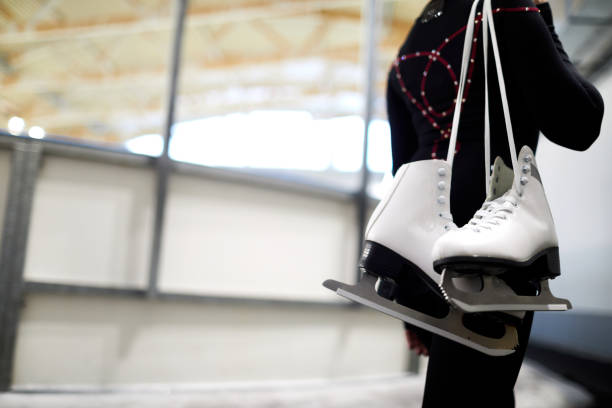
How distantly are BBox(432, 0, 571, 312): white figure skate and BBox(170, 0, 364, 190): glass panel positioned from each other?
5.28 feet

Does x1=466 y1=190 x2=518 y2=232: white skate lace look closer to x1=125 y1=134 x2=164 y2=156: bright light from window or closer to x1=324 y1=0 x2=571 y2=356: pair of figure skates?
x1=324 y1=0 x2=571 y2=356: pair of figure skates

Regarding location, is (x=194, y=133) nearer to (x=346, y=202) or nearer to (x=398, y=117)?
(x=346, y=202)

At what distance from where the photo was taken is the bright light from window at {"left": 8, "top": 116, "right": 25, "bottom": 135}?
5.96 feet

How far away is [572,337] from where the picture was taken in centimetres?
302

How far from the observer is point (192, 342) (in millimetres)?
2027

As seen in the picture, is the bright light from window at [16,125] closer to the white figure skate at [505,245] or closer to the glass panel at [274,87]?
the glass panel at [274,87]

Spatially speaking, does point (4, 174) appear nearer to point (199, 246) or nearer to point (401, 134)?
point (199, 246)

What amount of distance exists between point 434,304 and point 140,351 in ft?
4.97

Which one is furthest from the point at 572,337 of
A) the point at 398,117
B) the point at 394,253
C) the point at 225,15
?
the point at 225,15

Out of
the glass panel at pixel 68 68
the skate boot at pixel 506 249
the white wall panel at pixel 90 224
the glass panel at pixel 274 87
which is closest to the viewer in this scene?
the skate boot at pixel 506 249

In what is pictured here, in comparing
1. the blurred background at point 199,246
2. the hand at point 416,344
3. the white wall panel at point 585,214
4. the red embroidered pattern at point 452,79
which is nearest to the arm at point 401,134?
the red embroidered pattern at point 452,79

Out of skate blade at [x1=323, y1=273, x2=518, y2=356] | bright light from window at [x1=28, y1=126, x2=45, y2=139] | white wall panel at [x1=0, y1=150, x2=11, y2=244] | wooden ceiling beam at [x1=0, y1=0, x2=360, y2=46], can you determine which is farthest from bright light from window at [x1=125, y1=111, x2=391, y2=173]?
skate blade at [x1=323, y1=273, x2=518, y2=356]

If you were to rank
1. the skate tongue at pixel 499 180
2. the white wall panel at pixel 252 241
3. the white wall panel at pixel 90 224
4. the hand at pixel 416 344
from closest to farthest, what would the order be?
the skate tongue at pixel 499 180 → the hand at pixel 416 344 → the white wall panel at pixel 90 224 → the white wall panel at pixel 252 241

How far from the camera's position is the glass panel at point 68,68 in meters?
1.95
